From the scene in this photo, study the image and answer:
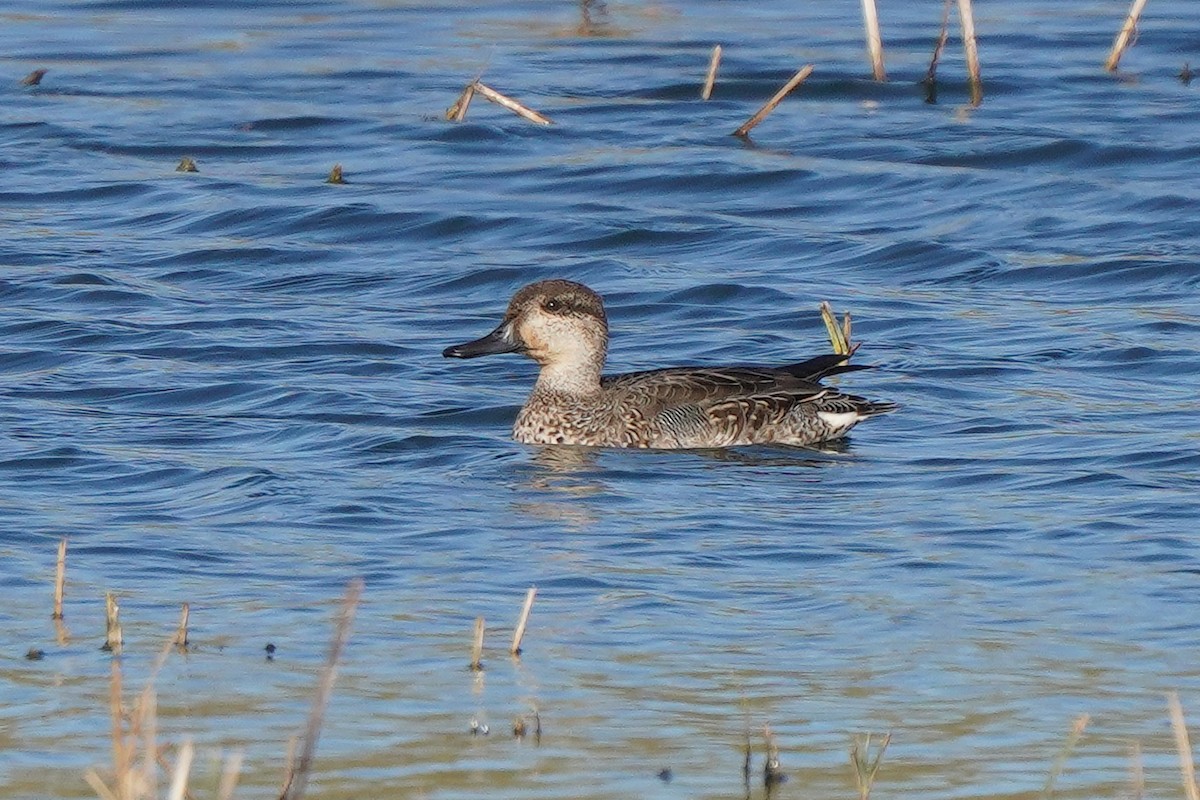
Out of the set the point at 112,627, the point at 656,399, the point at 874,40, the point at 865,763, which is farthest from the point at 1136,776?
the point at 874,40

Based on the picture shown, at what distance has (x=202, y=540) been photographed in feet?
30.2

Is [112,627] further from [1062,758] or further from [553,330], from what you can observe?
[553,330]

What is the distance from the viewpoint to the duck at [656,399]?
1138 cm

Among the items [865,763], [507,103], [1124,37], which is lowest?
[865,763]

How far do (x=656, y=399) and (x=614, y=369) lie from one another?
92.1 inches

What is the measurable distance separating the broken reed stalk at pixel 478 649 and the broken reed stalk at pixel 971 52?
1229 centimetres

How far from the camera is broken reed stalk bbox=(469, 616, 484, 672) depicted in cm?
715

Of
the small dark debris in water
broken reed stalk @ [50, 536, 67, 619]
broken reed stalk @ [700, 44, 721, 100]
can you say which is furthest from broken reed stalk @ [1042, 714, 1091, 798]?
the small dark debris in water

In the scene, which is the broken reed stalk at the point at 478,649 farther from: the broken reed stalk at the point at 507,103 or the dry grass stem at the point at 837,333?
the broken reed stalk at the point at 507,103

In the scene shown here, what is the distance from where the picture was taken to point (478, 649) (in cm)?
721

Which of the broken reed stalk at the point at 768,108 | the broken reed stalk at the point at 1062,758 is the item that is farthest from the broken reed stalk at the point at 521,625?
the broken reed stalk at the point at 768,108

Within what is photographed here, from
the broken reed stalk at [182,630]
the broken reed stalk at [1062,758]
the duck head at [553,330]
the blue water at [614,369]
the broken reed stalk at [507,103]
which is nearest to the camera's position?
the broken reed stalk at [1062,758]

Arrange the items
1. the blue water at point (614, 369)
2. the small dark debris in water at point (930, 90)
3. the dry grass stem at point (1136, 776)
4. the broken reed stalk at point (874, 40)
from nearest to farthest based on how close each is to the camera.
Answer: the dry grass stem at point (1136, 776)
the blue water at point (614, 369)
the broken reed stalk at point (874, 40)
the small dark debris in water at point (930, 90)

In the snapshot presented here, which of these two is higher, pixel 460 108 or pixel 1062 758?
pixel 460 108
